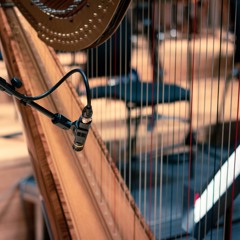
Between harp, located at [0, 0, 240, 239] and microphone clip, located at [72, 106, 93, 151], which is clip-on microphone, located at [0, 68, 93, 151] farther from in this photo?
harp, located at [0, 0, 240, 239]

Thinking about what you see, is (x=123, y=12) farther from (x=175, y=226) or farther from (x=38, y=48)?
(x=175, y=226)

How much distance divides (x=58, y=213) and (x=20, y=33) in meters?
0.58

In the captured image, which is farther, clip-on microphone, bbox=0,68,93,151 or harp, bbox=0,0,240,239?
harp, bbox=0,0,240,239

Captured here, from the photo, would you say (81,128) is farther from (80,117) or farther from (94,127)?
(94,127)

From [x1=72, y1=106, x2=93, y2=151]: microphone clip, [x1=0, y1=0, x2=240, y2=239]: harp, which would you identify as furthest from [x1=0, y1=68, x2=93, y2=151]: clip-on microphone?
[x1=0, y1=0, x2=240, y2=239]: harp

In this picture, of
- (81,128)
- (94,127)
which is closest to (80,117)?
(81,128)

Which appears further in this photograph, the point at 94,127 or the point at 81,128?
the point at 94,127

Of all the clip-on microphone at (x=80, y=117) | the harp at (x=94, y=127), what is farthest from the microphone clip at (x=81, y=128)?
the harp at (x=94, y=127)

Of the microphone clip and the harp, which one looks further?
the harp

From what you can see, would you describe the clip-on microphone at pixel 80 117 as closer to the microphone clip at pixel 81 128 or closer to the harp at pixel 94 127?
the microphone clip at pixel 81 128

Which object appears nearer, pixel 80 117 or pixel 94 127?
pixel 80 117

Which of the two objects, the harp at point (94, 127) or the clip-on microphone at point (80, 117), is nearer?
the clip-on microphone at point (80, 117)

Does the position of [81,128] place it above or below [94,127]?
above

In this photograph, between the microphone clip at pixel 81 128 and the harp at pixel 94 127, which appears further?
the harp at pixel 94 127
